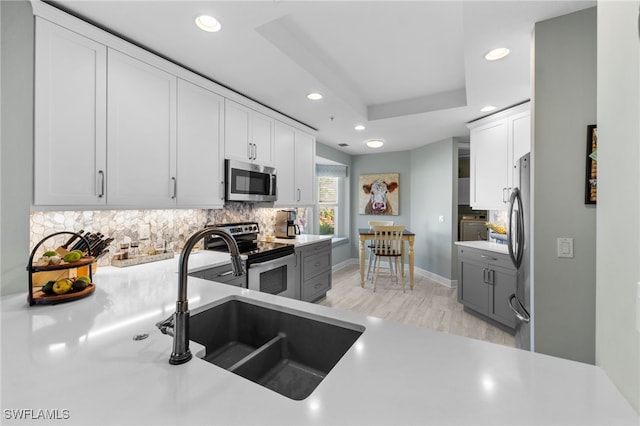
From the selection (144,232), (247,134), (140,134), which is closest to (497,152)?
(247,134)

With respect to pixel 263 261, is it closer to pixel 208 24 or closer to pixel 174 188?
pixel 174 188

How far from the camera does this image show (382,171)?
5730 millimetres

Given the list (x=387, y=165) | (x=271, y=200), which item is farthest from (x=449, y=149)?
(x=271, y=200)

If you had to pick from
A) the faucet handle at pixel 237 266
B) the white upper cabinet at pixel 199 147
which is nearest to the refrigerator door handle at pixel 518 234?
the faucet handle at pixel 237 266

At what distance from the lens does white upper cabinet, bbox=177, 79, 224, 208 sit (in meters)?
2.26

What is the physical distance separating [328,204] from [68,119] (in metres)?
4.60

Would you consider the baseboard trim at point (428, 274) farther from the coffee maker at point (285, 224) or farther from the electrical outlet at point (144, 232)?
the electrical outlet at point (144, 232)

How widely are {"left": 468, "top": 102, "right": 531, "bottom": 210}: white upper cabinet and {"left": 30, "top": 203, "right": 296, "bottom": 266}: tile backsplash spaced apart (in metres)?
2.95

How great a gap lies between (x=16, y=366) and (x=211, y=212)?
7.33 feet

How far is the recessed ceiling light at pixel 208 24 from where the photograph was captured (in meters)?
1.69

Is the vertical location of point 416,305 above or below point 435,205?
below

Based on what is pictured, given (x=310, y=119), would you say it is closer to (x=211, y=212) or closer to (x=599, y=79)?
(x=211, y=212)

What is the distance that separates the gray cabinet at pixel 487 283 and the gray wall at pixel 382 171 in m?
2.06

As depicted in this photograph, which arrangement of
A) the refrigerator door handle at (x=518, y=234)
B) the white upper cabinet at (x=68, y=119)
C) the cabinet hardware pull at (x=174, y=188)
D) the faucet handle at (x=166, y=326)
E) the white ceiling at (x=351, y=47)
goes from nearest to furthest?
the faucet handle at (x=166, y=326) → the white upper cabinet at (x=68, y=119) → the white ceiling at (x=351, y=47) → the refrigerator door handle at (x=518, y=234) → the cabinet hardware pull at (x=174, y=188)
